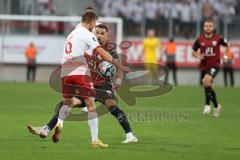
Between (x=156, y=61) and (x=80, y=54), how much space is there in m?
24.7

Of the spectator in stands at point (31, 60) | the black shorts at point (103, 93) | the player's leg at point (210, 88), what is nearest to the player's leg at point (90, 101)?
the black shorts at point (103, 93)

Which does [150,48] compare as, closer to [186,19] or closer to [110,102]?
[186,19]

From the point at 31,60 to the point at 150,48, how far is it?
603 centimetres

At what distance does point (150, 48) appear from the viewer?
36.4m

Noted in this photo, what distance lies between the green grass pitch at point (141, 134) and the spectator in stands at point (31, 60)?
41.1 feet

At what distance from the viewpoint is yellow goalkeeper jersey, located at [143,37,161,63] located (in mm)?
36375

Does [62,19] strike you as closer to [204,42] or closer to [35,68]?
[35,68]

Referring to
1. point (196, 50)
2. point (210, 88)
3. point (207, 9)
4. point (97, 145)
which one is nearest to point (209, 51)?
point (196, 50)

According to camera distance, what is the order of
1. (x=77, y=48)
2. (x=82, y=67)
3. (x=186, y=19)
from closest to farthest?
→ (x=77, y=48)
(x=82, y=67)
(x=186, y=19)

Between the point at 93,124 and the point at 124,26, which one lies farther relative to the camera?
the point at 124,26

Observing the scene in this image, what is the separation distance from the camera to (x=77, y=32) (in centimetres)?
1238

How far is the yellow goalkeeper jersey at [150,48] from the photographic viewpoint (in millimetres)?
36375

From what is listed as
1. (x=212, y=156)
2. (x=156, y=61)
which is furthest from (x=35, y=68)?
(x=212, y=156)

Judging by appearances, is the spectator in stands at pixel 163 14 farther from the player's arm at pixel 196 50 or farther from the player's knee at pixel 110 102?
the player's knee at pixel 110 102
